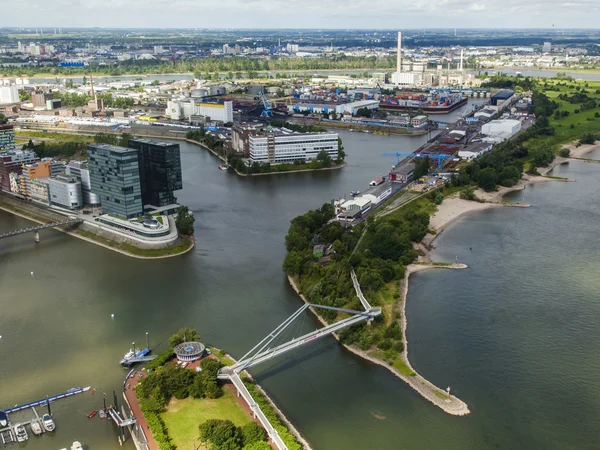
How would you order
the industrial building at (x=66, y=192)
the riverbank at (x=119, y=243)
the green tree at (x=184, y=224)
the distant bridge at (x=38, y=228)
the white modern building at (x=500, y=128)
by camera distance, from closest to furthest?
the riverbank at (x=119, y=243)
the distant bridge at (x=38, y=228)
the green tree at (x=184, y=224)
the industrial building at (x=66, y=192)
the white modern building at (x=500, y=128)

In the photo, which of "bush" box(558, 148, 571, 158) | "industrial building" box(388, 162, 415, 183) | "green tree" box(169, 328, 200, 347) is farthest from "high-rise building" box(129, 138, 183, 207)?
"bush" box(558, 148, 571, 158)

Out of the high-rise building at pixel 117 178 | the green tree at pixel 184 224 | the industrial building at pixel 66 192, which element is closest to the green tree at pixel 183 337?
the green tree at pixel 184 224

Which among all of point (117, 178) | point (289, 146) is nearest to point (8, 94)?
point (289, 146)

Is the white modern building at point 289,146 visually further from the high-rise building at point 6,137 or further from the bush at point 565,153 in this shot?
the bush at point 565,153

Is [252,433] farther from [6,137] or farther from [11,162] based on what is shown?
[6,137]

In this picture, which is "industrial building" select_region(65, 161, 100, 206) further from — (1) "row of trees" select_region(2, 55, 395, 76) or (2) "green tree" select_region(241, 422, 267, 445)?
(1) "row of trees" select_region(2, 55, 395, 76)

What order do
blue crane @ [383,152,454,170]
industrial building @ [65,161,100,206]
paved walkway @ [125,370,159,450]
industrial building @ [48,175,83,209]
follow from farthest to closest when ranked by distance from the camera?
blue crane @ [383,152,454,170]
industrial building @ [65,161,100,206]
industrial building @ [48,175,83,209]
paved walkway @ [125,370,159,450]
